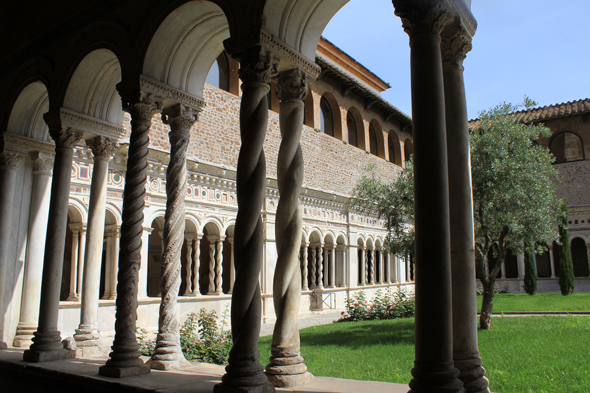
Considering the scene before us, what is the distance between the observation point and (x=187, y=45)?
523 centimetres

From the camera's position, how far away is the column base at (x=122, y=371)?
431cm

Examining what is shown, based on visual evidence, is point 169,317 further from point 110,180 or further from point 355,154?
point 355,154

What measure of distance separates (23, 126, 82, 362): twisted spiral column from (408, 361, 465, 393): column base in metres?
4.65

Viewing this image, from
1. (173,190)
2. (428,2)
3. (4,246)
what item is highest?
(428,2)

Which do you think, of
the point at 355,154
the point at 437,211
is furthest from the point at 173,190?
the point at 355,154

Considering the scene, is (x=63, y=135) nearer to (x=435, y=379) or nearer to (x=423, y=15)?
(x=423, y=15)

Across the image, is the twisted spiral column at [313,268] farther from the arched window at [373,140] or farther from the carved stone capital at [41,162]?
the carved stone capital at [41,162]

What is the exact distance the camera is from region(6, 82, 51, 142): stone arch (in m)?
6.87

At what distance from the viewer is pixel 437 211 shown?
120 inches

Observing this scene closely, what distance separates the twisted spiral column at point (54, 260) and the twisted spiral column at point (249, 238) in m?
3.28

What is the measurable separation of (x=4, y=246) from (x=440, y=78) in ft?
22.0

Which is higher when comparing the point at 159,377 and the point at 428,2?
the point at 428,2

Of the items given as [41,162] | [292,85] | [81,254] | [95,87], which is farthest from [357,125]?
[292,85]

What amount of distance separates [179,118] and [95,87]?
166 cm
